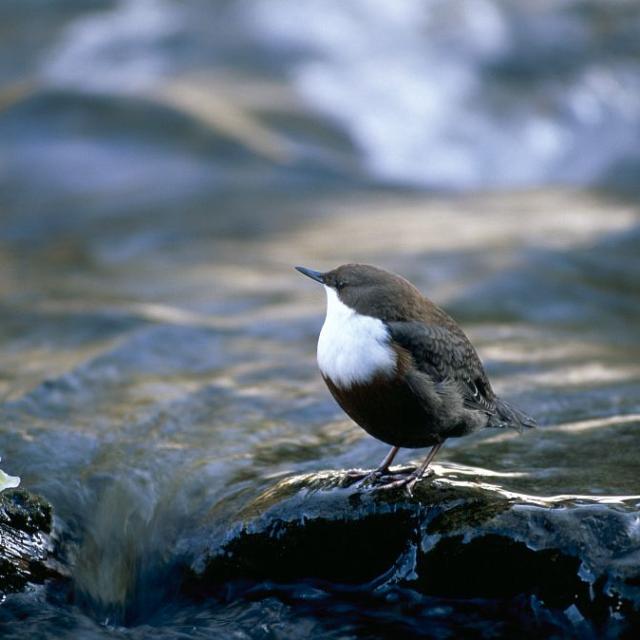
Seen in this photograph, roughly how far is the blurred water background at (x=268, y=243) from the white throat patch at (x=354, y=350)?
2.70 feet

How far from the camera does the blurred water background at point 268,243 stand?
15.0 ft

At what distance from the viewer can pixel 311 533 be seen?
4000 millimetres

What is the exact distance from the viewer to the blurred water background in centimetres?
459

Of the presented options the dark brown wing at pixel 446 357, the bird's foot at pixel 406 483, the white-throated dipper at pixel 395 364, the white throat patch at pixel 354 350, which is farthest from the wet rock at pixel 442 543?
the white throat patch at pixel 354 350

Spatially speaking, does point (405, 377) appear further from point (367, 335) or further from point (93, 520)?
point (93, 520)

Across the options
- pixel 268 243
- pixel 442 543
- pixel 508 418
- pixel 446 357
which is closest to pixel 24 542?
pixel 442 543

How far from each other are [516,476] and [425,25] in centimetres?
1158

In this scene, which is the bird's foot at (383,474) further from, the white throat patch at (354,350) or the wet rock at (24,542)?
the wet rock at (24,542)

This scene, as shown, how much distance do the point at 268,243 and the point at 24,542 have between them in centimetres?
601

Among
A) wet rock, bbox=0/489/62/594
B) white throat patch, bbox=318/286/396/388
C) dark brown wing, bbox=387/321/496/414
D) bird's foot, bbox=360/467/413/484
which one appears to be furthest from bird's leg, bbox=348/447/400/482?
wet rock, bbox=0/489/62/594

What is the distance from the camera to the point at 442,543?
382 cm

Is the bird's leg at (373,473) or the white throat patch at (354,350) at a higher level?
the white throat patch at (354,350)

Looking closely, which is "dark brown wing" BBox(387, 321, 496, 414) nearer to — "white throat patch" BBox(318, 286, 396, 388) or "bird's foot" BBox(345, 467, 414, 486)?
"white throat patch" BBox(318, 286, 396, 388)

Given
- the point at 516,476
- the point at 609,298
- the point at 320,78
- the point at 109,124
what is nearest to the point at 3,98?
the point at 109,124
